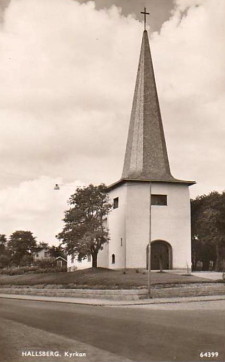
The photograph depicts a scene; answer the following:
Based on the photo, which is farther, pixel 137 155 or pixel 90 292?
pixel 137 155

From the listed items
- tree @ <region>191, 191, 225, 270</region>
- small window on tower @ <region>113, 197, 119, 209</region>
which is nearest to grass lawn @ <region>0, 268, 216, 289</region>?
small window on tower @ <region>113, 197, 119, 209</region>

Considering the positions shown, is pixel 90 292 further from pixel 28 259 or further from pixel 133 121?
pixel 28 259

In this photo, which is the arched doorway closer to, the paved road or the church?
the church

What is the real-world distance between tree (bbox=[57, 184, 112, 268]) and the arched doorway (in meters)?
4.25

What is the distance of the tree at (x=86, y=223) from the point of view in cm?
3819

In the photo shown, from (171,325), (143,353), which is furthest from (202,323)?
(143,353)

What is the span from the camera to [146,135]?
43031 mm

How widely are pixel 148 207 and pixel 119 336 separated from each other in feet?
95.4

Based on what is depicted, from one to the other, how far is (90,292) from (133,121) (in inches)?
788

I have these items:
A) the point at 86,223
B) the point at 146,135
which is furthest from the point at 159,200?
the point at 86,223

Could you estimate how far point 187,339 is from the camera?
37.8 ft

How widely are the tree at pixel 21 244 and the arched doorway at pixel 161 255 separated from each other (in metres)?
53.9

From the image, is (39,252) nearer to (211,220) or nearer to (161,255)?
(211,220)

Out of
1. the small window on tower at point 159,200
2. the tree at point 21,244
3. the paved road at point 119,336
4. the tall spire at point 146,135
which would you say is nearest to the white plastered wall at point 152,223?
the small window on tower at point 159,200
